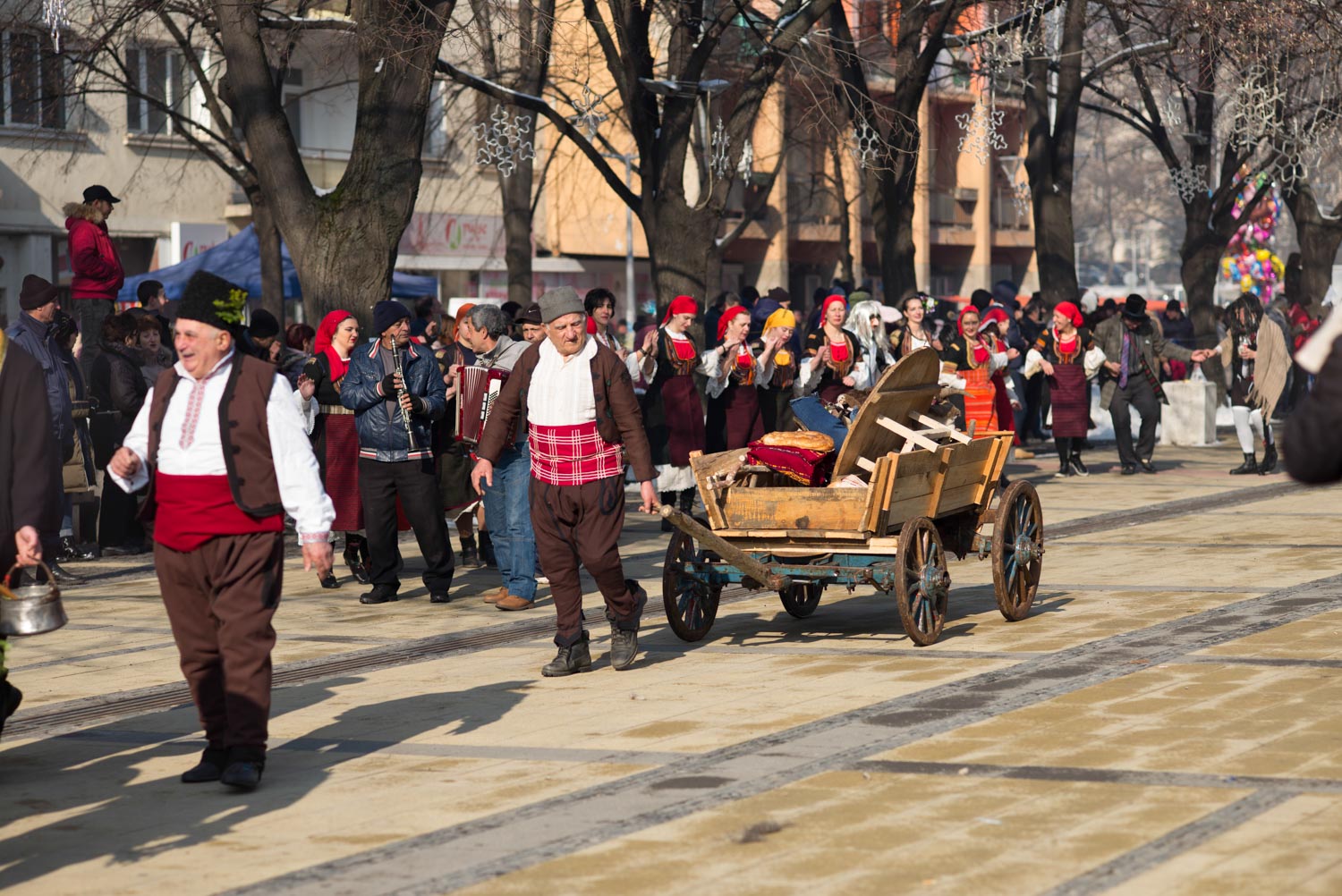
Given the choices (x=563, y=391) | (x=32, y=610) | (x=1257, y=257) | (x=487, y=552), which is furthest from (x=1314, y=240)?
(x=32, y=610)

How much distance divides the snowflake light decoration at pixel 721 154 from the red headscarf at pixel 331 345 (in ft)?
21.7

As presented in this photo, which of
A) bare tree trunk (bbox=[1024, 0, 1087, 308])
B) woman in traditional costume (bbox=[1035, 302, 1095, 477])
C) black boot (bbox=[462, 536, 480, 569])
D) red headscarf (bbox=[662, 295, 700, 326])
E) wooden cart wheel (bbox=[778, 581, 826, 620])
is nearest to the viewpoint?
wooden cart wheel (bbox=[778, 581, 826, 620])

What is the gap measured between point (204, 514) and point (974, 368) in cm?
1331

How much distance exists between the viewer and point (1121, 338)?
2216cm

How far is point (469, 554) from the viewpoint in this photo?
15.2 m

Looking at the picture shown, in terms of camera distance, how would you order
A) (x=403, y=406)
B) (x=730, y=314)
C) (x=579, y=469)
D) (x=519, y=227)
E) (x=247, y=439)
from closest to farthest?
(x=247, y=439) → (x=579, y=469) → (x=403, y=406) → (x=730, y=314) → (x=519, y=227)

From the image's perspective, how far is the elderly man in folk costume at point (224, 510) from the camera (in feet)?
24.0

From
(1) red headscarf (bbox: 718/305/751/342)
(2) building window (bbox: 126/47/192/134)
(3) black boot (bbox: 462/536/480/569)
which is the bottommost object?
(3) black boot (bbox: 462/536/480/569)

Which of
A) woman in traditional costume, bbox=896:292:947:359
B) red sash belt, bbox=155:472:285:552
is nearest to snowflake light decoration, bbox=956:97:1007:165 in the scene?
woman in traditional costume, bbox=896:292:947:359

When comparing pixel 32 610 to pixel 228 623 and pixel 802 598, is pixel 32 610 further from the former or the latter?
pixel 802 598

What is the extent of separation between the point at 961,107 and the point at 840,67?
38.9m

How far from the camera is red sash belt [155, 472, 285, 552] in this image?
24.0 ft

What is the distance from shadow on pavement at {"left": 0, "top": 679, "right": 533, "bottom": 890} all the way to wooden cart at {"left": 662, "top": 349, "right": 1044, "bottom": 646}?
1502 millimetres

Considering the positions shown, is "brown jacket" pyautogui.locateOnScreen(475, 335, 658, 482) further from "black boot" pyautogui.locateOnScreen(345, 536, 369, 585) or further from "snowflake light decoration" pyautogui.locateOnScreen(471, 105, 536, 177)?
"snowflake light decoration" pyautogui.locateOnScreen(471, 105, 536, 177)
